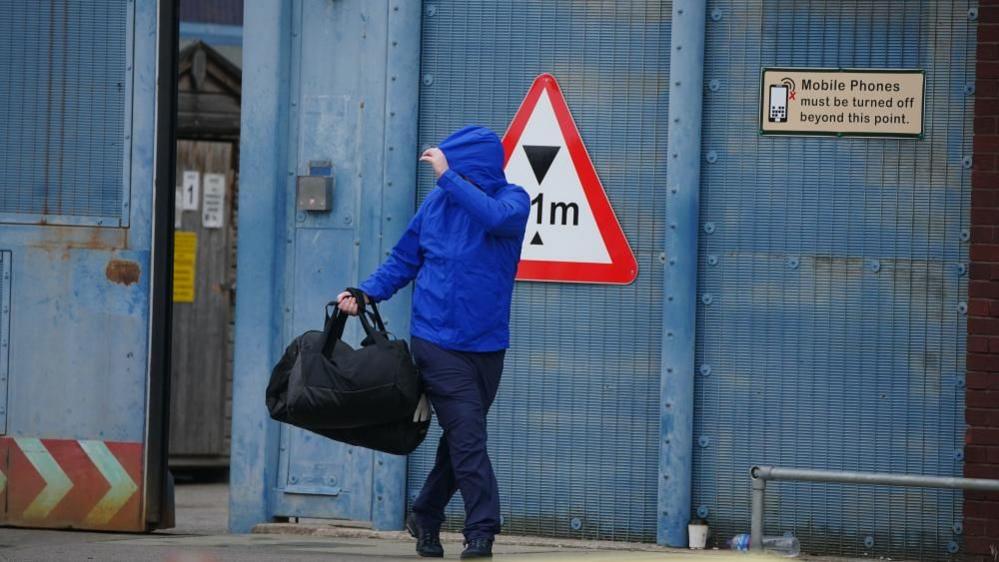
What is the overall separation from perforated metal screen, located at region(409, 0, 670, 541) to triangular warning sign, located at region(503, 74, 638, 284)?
5cm

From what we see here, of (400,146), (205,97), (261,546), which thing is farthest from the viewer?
(205,97)

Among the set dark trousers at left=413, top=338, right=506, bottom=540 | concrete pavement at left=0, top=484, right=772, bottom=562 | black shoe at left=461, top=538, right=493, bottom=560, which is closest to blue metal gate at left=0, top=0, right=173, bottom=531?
concrete pavement at left=0, top=484, right=772, bottom=562

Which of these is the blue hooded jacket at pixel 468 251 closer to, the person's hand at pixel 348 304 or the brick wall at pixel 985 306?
the person's hand at pixel 348 304

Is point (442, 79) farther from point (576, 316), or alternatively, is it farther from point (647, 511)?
point (647, 511)

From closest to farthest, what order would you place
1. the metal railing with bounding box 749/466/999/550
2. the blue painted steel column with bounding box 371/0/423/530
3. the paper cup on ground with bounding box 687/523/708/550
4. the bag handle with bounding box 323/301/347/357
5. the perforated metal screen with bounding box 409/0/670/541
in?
the metal railing with bounding box 749/466/999/550
the bag handle with bounding box 323/301/347/357
the paper cup on ground with bounding box 687/523/708/550
the perforated metal screen with bounding box 409/0/670/541
the blue painted steel column with bounding box 371/0/423/530

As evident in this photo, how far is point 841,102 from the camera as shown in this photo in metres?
8.10

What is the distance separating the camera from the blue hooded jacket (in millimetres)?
7090

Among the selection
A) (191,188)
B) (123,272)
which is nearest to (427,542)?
(123,272)

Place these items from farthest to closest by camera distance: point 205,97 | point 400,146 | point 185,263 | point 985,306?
point 205,97
point 185,263
point 400,146
point 985,306

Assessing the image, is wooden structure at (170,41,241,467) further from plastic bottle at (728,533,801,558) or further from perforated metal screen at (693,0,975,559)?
plastic bottle at (728,533,801,558)

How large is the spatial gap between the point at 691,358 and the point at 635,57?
137 centimetres

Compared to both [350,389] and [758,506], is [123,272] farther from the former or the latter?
[758,506]

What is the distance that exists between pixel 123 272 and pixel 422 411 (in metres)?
2.09

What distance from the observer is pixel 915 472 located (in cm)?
808
